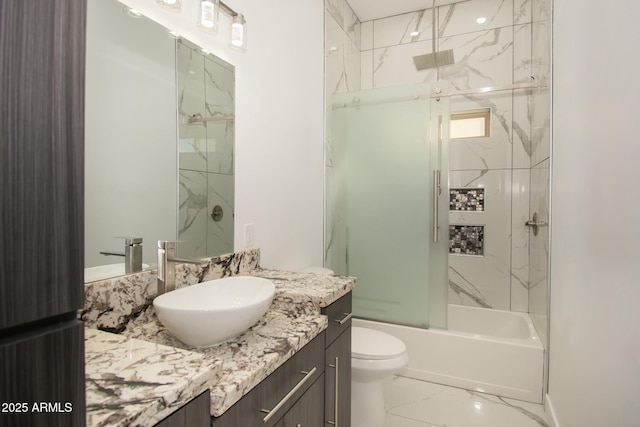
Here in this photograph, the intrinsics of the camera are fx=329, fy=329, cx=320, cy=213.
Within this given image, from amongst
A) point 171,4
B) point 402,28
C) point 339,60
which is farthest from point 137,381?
point 402,28

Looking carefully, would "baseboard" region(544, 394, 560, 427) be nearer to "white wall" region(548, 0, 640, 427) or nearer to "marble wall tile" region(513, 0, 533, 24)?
"white wall" region(548, 0, 640, 427)

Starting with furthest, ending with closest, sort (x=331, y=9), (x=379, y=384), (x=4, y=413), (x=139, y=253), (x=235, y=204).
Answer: (x=331, y=9) → (x=379, y=384) → (x=235, y=204) → (x=139, y=253) → (x=4, y=413)

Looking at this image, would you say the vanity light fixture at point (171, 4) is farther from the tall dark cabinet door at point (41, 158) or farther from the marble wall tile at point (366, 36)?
the marble wall tile at point (366, 36)

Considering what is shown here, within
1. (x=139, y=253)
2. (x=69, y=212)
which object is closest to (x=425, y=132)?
(x=139, y=253)

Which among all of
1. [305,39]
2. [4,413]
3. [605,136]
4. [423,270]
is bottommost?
[423,270]

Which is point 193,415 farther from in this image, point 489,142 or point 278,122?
point 489,142

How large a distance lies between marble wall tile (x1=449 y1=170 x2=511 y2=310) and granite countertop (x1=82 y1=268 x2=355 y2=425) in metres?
1.95

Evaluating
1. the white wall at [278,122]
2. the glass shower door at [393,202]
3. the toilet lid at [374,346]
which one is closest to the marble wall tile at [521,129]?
the glass shower door at [393,202]

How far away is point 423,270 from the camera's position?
7.90 feet

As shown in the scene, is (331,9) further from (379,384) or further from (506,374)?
(506,374)

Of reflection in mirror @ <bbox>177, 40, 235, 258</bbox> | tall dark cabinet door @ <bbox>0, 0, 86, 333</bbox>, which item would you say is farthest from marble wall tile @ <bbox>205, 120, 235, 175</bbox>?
tall dark cabinet door @ <bbox>0, 0, 86, 333</bbox>

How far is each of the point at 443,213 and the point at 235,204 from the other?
4.92 feet

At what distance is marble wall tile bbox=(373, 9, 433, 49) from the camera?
316 cm

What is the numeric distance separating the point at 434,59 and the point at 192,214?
2336 millimetres
